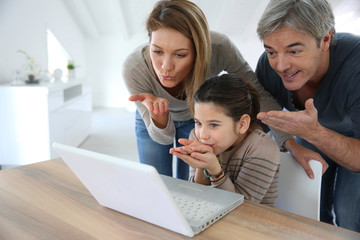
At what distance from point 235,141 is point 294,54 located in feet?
1.28

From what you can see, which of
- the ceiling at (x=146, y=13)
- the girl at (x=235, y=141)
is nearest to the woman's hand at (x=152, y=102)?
the girl at (x=235, y=141)

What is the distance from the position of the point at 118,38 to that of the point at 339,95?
6590 millimetres

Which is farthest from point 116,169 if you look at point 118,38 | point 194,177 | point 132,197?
point 118,38

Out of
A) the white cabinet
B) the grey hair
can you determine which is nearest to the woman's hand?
the grey hair

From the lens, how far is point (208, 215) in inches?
29.8

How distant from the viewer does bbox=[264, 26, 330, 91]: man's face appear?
1.19 metres

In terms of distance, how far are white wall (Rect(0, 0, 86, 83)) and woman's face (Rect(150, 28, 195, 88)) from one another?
301 centimetres

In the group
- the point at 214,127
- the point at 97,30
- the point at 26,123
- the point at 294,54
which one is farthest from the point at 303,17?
the point at 97,30

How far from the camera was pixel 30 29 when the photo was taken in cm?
453

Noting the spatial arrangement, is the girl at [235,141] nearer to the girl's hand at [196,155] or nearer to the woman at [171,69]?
the girl's hand at [196,155]

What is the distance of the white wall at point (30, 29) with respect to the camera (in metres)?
3.79

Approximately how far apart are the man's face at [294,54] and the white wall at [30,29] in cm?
339

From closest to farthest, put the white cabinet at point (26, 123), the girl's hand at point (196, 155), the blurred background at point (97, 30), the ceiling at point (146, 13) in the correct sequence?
1. the girl's hand at point (196, 155)
2. the white cabinet at point (26, 123)
3. the blurred background at point (97, 30)
4. the ceiling at point (146, 13)

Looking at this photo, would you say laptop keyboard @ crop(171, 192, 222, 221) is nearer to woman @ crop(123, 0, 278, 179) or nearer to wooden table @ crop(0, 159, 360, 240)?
wooden table @ crop(0, 159, 360, 240)
